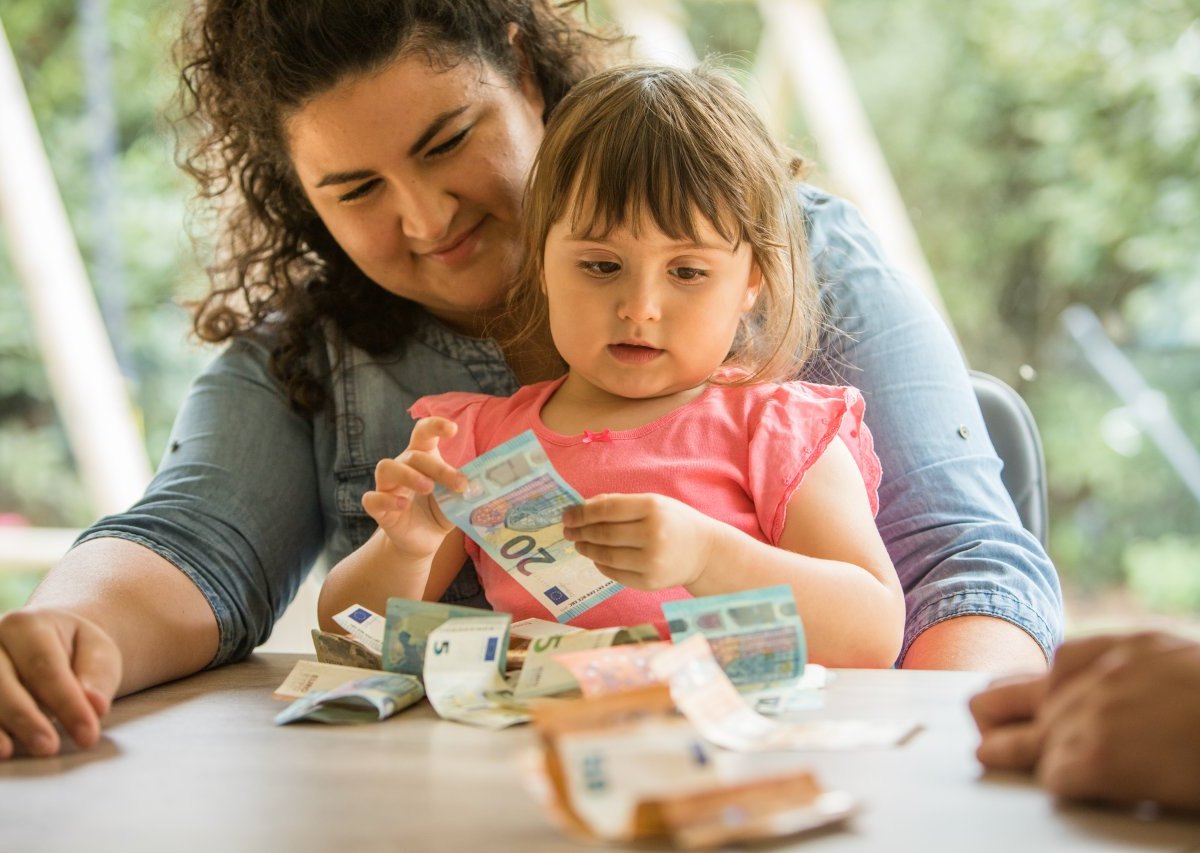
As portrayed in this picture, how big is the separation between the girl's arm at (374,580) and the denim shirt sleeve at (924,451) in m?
0.60

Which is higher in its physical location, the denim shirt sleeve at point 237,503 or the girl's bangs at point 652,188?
the girl's bangs at point 652,188

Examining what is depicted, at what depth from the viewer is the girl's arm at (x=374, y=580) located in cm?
154

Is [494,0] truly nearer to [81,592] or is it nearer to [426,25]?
[426,25]

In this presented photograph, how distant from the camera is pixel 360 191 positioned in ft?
6.09

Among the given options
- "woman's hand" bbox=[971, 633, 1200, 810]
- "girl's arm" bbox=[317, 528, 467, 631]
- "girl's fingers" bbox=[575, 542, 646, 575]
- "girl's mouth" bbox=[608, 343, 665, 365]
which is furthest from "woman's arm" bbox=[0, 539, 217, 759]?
"woman's hand" bbox=[971, 633, 1200, 810]

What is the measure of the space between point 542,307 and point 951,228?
18.2 ft

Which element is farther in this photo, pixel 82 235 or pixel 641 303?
pixel 82 235

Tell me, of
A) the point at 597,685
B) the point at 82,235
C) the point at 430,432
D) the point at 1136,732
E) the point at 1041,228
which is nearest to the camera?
the point at 1136,732

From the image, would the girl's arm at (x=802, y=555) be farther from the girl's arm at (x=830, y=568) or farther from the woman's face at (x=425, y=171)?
the woman's face at (x=425, y=171)

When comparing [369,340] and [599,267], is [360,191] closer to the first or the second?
[369,340]

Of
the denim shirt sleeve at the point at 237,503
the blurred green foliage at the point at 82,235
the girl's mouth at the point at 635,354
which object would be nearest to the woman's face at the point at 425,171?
the denim shirt sleeve at the point at 237,503

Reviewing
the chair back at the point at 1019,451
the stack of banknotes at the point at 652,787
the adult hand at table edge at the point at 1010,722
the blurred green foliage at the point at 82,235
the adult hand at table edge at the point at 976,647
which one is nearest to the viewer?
the stack of banknotes at the point at 652,787

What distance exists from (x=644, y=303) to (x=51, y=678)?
72 centimetres

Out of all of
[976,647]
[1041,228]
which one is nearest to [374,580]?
[976,647]
